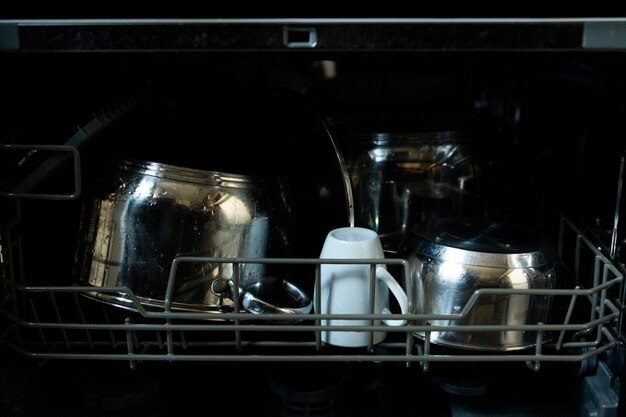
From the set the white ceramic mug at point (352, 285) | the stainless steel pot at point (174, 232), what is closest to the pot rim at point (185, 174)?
the stainless steel pot at point (174, 232)

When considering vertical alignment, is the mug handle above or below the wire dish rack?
above

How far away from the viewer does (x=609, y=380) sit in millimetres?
708

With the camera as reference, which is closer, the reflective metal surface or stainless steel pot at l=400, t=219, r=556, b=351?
stainless steel pot at l=400, t=219, r=556, b=351

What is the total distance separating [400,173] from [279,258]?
0.19m

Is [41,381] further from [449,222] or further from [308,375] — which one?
[449,222]

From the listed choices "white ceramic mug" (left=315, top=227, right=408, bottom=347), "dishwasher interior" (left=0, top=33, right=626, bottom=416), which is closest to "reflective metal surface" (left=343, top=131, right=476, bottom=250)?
"dishwasher interior" (left=0, top=33, right=626, bottom=416)

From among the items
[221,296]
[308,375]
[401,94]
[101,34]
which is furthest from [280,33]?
[401,94]

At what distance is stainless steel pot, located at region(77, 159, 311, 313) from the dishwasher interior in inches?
0.6

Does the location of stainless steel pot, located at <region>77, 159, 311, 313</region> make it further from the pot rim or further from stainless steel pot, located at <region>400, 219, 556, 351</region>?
stainless steel pot, located at <region>400, 219, 556, 351</region>

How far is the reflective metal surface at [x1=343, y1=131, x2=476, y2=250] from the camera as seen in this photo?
32.4 inches

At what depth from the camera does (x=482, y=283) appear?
0.67 m

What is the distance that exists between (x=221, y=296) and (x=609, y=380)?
0.38 metres

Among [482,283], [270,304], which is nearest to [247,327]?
[270,304]

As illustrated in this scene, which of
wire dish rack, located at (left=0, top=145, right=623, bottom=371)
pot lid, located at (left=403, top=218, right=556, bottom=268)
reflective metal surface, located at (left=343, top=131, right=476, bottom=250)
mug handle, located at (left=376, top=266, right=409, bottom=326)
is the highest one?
reflective metal surface, located at (left=343, top=131, right=476, bottom=250)
